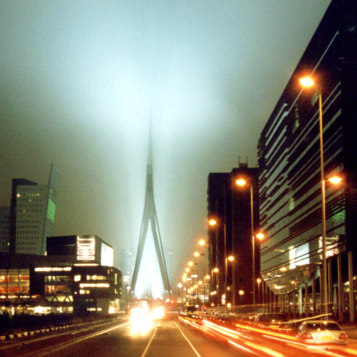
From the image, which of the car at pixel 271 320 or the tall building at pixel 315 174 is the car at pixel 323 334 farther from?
the car at pixel 271 320

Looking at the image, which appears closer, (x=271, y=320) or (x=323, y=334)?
(x=323, y=334)

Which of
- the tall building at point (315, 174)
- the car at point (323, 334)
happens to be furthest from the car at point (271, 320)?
the car at point (323, 334)

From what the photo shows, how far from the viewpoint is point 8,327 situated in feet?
145

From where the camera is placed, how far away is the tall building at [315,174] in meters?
54.2

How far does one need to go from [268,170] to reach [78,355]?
80.0 metres

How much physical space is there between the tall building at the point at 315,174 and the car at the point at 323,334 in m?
8.08

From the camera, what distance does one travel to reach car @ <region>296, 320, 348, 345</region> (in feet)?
88.6

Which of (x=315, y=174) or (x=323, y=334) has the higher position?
(x=315, y=174)

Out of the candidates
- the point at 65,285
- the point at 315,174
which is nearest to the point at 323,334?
the point at 315,174

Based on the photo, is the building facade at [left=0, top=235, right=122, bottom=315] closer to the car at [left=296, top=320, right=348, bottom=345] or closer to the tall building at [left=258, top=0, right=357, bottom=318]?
the tall building at [left=258, top=0, right=357, bottom=318]

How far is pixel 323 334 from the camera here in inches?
1067

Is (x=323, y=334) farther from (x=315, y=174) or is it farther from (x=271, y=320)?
(x=315, y=174)

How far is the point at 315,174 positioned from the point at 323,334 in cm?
4281

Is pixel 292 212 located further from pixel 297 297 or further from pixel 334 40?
pixel 334 40
